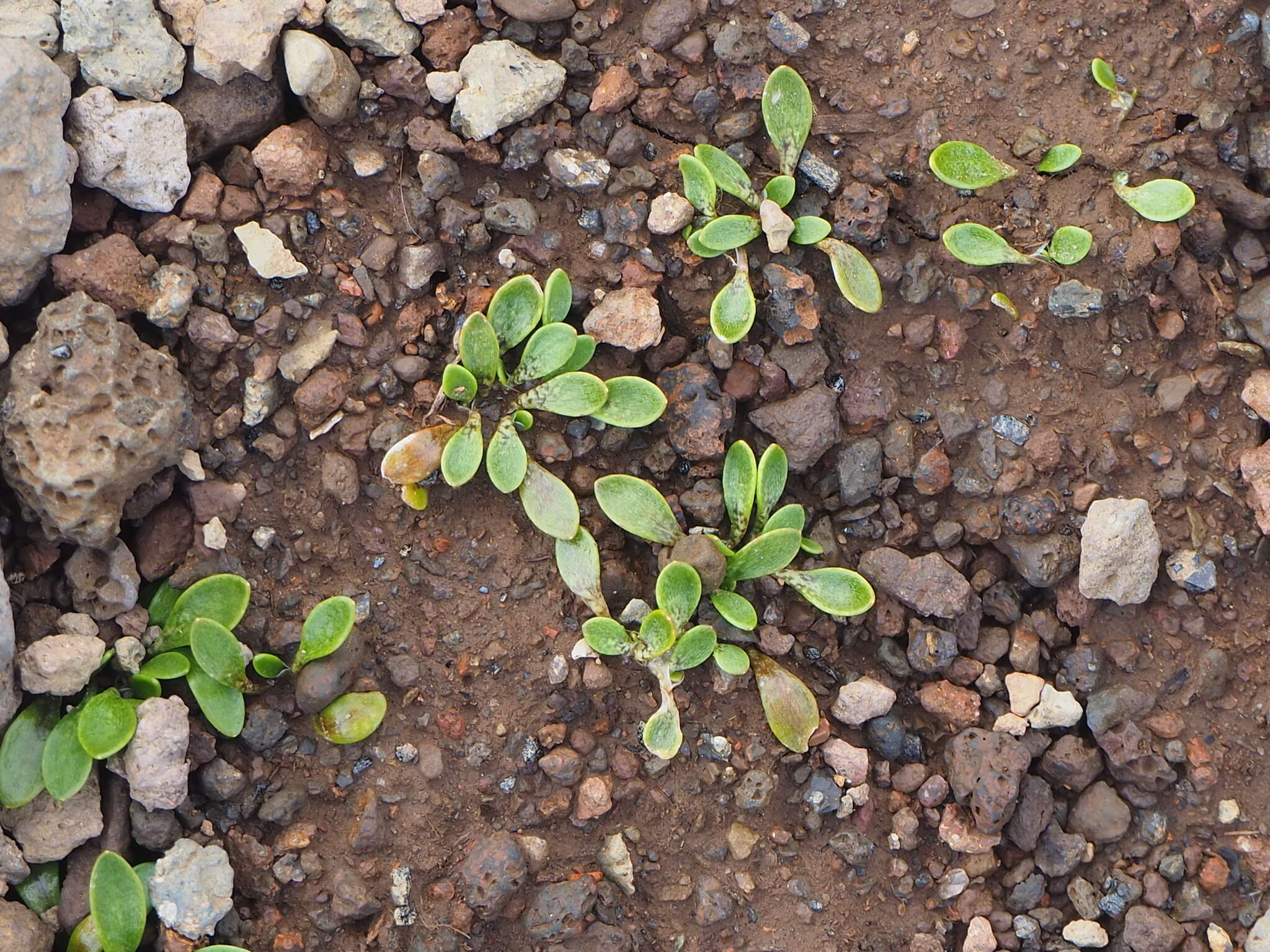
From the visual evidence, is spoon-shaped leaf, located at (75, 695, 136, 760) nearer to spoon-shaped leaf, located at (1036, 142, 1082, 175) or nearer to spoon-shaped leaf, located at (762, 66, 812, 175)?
spoon-shaped leaf, located at (762, 66, 812, 175)

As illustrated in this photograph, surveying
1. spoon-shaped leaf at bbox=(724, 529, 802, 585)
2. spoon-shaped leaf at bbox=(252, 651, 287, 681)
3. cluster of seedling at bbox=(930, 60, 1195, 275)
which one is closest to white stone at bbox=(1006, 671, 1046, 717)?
spoon-shaped leaf at bbox=(724, 529, 802, 585)

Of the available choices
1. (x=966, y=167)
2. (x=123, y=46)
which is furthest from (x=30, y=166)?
(x=966, y=167)

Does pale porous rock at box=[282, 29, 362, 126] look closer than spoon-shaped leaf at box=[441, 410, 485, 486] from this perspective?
Yes

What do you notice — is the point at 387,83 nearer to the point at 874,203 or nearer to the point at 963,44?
the point at 874,203

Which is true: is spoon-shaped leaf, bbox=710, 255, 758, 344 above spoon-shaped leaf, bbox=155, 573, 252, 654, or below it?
above

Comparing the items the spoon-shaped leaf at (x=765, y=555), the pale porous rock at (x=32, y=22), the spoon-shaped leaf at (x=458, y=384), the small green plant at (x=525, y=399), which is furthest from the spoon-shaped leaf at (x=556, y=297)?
the pale porous rock at (x=32, y=22)

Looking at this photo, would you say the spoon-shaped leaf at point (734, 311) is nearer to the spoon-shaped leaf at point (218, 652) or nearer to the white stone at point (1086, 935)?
the spoon-shaped leaf at point (218, 652)

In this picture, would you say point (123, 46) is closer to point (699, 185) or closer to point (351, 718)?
point (699, 185)

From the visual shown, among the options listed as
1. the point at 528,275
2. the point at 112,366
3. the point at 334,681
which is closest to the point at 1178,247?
the point at 528,275
